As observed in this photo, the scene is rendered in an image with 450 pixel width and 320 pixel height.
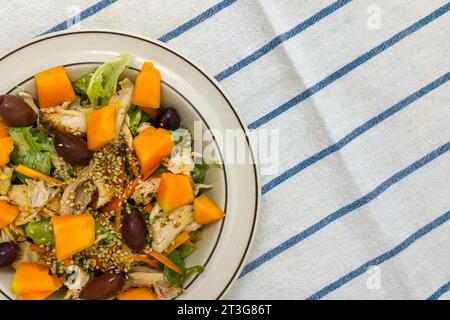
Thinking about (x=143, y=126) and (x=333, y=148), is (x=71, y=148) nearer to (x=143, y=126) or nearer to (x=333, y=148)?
(x=143, y=126)

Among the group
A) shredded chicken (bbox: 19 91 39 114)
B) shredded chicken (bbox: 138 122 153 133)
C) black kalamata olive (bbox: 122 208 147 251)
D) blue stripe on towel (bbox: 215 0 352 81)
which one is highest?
blue stripe on towel (bbox: 215 0 352 81)

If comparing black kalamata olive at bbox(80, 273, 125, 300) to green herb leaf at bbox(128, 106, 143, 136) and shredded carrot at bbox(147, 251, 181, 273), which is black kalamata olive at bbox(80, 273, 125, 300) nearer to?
shredded carrot at bbox(147, 251, 181, 273)

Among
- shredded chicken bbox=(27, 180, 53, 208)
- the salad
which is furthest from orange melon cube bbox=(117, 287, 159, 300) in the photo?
shredded chicken bbox=(27, 180, 53, 208)

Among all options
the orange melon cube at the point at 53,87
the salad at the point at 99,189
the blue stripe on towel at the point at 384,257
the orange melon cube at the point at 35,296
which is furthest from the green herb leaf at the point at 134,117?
the blue stripe on towel at the point at 384,257

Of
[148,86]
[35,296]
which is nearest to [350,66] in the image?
[148,86]

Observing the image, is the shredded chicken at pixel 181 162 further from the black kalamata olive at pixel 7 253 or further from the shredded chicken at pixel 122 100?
the black kalamata olive at pixel 7 253
